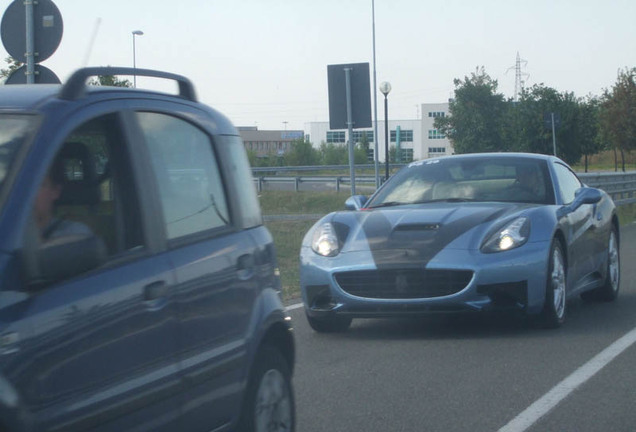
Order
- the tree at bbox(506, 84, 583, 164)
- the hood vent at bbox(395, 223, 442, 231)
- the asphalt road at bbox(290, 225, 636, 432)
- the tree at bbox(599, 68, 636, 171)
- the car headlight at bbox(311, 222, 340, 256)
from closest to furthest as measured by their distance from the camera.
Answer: the asphalt road at bbox(290, 225, 636, 432)
the hood vent at bbox(395, 223, 442, 231)
the car headlight at bbox(311, 222, 340, 256)
the tree at bbox(506, 84, 583, 164)
the tree at bbox(599, 68, 636, 171)

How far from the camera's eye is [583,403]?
5.74 meters

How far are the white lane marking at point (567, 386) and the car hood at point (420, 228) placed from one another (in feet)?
4.03

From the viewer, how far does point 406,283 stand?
25.2 ft

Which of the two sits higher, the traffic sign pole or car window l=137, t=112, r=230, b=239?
the traffic sign pole

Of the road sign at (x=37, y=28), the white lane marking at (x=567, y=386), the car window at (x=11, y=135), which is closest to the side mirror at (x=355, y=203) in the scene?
the white lane marking at (x=567, y=386)

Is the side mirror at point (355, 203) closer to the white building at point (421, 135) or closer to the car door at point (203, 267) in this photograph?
the car door at point (203, 267)

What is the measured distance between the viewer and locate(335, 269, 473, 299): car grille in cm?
762

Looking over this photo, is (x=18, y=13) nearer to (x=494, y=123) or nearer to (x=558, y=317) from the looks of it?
(x=558, y=317)

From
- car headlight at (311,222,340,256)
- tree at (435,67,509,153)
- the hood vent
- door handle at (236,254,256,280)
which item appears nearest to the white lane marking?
the hood vent

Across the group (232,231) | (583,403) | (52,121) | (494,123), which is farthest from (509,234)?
(494,123)

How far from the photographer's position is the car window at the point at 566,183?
29.8 feet

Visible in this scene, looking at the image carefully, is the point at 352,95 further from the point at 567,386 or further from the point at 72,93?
the point at 72,93

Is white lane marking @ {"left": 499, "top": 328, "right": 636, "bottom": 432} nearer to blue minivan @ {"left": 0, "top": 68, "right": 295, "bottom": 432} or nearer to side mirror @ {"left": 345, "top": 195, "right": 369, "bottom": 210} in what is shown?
blue minivan @ {"left": 0, "top": 68, "right": 295, "bottom": 432}

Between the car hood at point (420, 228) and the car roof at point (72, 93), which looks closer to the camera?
the car roof at point (72, 93)
